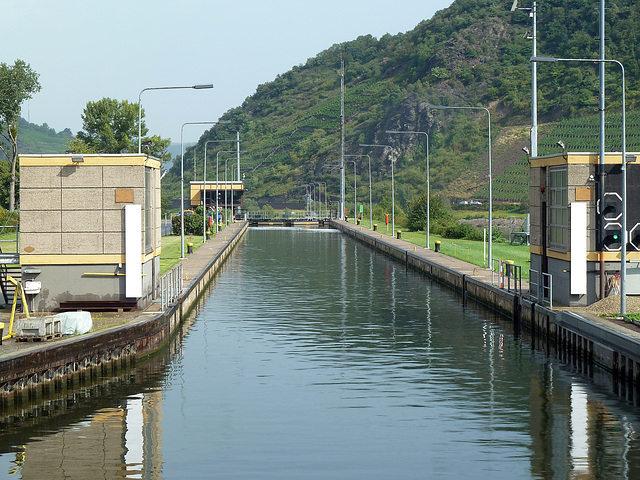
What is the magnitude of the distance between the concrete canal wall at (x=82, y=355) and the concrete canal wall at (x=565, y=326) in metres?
13.5

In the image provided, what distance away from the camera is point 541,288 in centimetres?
3606

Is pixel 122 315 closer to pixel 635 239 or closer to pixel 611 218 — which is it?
pixel 611 218

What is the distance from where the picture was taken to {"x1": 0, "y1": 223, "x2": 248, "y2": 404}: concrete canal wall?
22750mm

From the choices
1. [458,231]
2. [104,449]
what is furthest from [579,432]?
[458,231]

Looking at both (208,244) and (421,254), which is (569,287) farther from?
(208,244)

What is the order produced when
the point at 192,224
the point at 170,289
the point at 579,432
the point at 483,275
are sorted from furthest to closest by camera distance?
Result: the point at 192,224, the point at 483,275, the point at 170,289, the point at 579,432

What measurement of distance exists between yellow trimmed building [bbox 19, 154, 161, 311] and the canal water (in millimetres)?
3781

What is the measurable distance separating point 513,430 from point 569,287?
43.9 feet

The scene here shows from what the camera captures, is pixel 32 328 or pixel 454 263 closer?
pixel 32 328

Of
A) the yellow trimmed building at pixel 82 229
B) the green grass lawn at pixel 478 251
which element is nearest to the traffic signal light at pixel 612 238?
the green grass lawn at pixel 478 251

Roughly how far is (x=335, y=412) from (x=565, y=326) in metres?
11.4

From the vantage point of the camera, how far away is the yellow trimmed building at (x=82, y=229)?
106ft

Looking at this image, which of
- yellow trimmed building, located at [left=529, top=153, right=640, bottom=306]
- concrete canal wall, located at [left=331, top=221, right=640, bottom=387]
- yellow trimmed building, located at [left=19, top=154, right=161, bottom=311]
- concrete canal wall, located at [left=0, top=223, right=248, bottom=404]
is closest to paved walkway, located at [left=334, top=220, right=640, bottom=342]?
concrete canal wall, located at [left=331, top=221, right=640, bottom=387]

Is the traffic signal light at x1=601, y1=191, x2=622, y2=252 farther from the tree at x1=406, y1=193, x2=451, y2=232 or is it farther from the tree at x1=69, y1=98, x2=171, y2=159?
the tree at x1=69, y1=98, x2=171, y2=159
